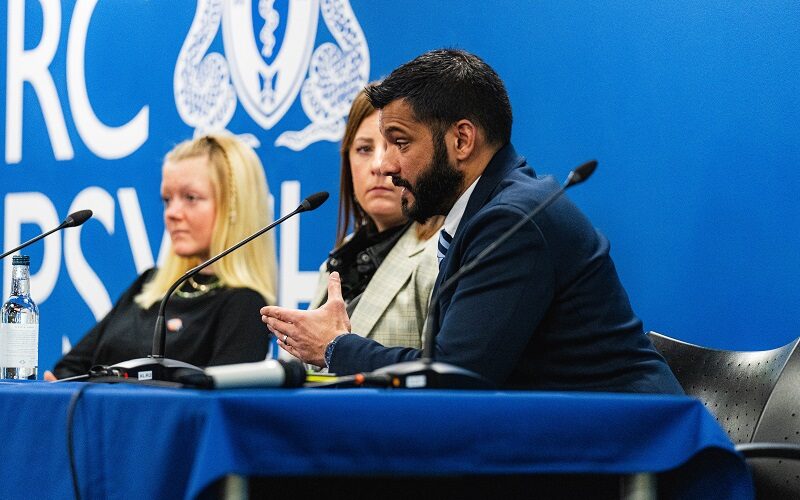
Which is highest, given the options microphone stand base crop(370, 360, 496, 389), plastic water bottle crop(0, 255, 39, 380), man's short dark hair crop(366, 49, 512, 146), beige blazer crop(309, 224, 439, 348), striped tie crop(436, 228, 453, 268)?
man's short dark hair crop(366, 49, 512, 146)

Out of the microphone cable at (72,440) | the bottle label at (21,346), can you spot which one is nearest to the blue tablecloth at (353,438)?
the microphone cable at (72,440)

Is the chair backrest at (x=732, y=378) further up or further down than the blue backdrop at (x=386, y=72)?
further down

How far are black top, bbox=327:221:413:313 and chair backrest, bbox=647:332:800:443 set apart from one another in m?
0.83

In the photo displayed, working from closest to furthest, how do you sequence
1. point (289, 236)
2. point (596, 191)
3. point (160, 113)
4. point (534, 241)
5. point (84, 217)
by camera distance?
1. point (534, 241)
2. point (84, 217)
3. point (596, 191)
4. point (289, 236)
5. point (160, 113)

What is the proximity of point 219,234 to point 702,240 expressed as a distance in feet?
5.25

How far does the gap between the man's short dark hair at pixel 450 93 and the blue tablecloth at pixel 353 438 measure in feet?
3.02

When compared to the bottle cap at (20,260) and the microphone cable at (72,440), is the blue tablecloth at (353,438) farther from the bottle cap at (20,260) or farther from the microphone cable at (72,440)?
the bottle cap at (20,260)

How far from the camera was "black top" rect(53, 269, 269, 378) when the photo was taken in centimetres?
363

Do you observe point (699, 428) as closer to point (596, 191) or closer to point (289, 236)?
point (596, 191)

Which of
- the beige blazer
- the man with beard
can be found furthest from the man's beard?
the beige blazer

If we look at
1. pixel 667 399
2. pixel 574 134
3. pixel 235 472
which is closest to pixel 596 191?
pixel 574 134

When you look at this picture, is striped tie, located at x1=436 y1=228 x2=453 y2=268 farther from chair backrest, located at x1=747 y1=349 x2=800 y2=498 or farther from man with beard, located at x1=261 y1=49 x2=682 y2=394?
chair backrest, located at x1=747 y1=349 x2=800 y2=498

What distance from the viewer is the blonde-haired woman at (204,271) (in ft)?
12.1

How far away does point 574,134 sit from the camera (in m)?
3.28
